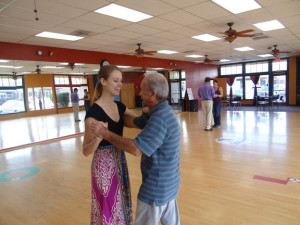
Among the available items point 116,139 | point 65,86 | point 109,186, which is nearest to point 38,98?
point 65,86

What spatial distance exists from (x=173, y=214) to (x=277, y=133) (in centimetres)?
A: 571

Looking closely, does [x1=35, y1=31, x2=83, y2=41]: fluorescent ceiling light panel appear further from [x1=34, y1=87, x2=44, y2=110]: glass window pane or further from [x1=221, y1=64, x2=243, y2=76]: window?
[x1=221, y1=64, x2=243, y2=76]: window

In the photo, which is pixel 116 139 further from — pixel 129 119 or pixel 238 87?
pixel 238 87

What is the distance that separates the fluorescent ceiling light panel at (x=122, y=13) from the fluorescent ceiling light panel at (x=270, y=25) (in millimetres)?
3299

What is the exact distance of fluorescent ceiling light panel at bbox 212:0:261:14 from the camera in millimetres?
4412

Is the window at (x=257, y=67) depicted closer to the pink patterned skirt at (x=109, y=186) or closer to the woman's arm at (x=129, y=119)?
the woman's arm at (x=129, y=119)

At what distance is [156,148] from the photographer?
126 centimetres

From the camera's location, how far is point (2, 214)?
2707 millimetres

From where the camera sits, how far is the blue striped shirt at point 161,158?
126 cm

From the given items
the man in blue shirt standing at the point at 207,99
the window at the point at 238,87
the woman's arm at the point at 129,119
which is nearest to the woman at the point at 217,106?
the man in blue shirt standing at the point at 207,99

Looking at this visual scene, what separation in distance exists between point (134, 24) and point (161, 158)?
4812 millimetres

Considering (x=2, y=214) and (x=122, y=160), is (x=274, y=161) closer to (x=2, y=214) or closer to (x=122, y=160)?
(x=122, y=160)

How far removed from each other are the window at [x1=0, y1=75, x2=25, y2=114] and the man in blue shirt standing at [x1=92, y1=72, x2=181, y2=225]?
1557 centimetres

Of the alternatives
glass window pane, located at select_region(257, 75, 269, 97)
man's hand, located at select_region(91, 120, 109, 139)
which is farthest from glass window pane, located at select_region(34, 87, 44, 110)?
man's hand, located at select_region(91, 120, 109, 139)
